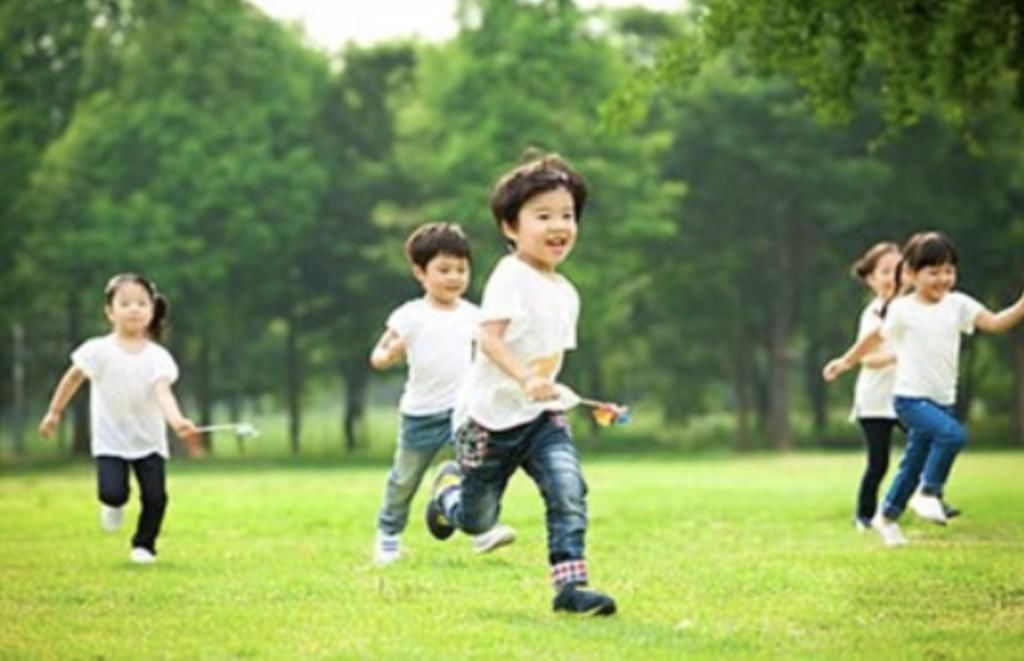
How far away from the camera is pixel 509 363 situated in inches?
328

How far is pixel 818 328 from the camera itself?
2159 inches

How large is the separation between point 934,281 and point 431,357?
11.4 ft

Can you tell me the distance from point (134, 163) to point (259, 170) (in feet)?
10.7

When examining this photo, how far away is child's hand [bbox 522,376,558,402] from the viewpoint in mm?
8141

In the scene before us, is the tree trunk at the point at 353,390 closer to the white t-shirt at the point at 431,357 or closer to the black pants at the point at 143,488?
the black pants at the point at 143,488

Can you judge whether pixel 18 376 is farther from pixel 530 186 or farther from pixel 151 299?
pixel 530 186

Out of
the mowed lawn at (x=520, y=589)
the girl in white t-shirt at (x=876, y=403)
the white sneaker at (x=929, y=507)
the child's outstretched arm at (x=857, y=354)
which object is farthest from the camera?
the girl in white t-shirt at (x=876, y=403)

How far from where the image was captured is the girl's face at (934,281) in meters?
12.0

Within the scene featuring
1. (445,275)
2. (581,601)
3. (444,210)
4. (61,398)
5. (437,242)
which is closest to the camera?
(581,601)

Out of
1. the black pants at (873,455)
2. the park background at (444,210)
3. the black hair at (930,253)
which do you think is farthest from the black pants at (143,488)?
the park background at (444,210)

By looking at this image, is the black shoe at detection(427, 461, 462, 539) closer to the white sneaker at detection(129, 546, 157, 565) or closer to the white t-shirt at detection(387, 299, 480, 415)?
the white t-shirt at detection(387, 299, 480, 415)

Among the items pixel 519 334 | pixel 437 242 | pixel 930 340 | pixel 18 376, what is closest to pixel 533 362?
pixel 519 334

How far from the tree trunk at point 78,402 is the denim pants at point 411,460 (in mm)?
36937

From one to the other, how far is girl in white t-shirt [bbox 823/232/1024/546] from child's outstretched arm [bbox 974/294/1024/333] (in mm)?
24
